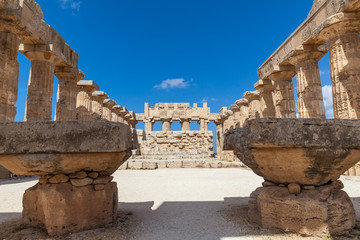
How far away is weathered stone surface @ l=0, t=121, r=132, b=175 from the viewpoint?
8.00 ft

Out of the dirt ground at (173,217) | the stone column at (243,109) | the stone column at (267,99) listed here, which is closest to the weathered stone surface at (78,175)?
the dirt ground at (173,217)

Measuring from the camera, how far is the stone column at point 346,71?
23.8ft

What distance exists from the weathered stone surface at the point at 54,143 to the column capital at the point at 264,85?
12327 mm

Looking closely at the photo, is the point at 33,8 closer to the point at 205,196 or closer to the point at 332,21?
the point at 205,196

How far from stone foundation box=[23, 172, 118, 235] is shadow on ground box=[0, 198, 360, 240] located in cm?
12

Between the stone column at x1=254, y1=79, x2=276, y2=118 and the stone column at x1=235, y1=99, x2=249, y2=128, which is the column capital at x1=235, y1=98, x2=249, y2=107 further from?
the stone column at x1=254, y1=79, x2=276, y2=118

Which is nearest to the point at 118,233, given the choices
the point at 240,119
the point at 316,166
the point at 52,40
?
the point at 316,166

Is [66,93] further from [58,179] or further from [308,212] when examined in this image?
[308,212]

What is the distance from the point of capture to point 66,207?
8.47 ft

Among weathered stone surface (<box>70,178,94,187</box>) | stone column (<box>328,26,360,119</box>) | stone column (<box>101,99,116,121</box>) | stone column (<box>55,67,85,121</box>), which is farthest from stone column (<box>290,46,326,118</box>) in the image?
stone column (<box>101,99,116,121</box>)

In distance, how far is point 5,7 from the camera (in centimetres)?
673

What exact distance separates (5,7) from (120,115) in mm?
18516

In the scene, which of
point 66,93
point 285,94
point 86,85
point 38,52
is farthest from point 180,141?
point 38,52

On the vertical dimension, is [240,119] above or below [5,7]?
below
